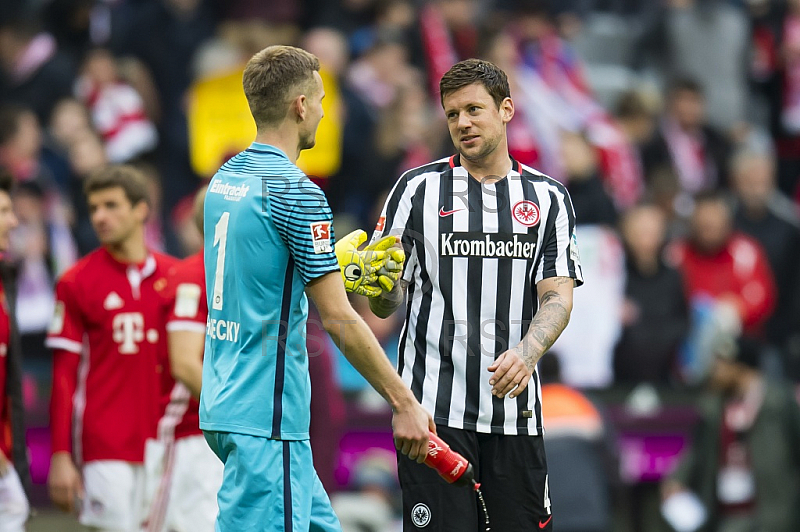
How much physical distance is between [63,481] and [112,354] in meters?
0.76

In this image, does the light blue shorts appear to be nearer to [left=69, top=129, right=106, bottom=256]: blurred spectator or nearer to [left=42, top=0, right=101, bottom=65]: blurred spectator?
[left=69, top=129, right=106, bottom=256]: blurred spectator

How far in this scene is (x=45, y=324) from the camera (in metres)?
9.98

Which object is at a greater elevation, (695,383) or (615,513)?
(695,383)

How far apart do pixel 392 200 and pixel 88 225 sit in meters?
5.30

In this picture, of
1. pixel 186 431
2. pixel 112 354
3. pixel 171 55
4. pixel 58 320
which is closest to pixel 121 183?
pixel 58 320

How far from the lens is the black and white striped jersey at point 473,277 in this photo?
5500mm

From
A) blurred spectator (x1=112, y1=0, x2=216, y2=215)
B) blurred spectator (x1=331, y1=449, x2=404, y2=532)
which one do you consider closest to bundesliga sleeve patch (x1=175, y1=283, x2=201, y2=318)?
blurred spectator (x1=331, y1=449, x2=404, y2=532)

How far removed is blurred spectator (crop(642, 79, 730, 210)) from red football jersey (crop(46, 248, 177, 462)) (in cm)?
749

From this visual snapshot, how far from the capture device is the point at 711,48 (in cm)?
1467

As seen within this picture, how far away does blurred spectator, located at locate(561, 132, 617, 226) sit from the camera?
37.3 ft

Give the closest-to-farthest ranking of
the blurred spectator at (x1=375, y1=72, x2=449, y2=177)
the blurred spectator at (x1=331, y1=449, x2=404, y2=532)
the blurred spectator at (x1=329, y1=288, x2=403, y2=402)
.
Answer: the blurred spectator at (x1=331, y1=449, x2=404, y2=532)
the blurred spectator at (x1=329, y1=288, x2=403, y2=402)
the blurred spectator at (x1=375, y1=72, x2=449, y2=177)

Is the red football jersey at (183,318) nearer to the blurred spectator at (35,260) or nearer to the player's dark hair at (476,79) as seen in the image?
the player's dark hair at (476,79)

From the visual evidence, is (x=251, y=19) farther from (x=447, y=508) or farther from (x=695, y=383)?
(x=447, y=508)

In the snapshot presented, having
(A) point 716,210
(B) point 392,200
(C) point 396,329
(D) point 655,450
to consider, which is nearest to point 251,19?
(C) point 396,329
